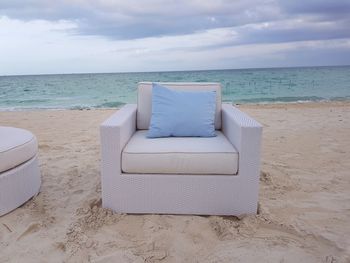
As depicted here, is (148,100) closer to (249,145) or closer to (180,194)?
(180,194)

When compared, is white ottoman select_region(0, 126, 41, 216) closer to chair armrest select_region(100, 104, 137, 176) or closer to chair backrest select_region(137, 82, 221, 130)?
chair armrest select_region(100, 104, 137, 176)

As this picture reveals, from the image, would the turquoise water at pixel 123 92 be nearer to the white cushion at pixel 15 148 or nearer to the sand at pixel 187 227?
the white cushion at pixel 15 148

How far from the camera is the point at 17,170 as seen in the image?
86.4 inches

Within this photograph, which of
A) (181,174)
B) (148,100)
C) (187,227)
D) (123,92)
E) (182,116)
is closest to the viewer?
(187,227)

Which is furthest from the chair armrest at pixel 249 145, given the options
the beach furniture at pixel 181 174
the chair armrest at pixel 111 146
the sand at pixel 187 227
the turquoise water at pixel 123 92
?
the turquoise water at pixel 123 92

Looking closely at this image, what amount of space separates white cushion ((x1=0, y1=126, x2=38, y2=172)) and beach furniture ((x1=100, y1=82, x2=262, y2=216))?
58 centimetres

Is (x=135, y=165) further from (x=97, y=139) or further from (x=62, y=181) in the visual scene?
(x=97, y=139)

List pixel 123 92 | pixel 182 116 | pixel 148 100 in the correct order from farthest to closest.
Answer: pixel 123 92 → pixel 148 100 → pixel 182 116

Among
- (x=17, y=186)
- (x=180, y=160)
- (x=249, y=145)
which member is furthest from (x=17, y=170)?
(x=249, y=145)

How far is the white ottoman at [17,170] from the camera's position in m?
2.11

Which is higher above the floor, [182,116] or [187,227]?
[182,116]

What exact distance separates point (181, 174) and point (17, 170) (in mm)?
1113

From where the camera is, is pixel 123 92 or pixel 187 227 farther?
pixel 123 92

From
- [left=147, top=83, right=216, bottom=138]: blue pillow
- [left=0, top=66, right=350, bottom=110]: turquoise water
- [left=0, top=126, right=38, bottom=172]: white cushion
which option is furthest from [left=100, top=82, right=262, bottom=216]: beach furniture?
[left=0, top=66, right=350, bottom=110]: turquoise water
